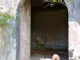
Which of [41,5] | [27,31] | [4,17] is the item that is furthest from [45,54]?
[4,17]

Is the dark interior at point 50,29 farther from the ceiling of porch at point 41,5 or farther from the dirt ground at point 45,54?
the dirt ground at point 45,54

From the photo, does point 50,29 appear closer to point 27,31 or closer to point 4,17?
point 27,31

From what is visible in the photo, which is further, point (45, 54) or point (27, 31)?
point (45, 54)

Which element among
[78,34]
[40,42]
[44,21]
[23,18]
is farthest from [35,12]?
[78,34]

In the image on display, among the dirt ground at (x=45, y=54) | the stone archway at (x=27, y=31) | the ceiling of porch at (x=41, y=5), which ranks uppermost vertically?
the ceiling of porch at (x=41, y=5)

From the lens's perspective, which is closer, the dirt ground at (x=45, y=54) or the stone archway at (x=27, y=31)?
the stone archway at (x=27, y=31)

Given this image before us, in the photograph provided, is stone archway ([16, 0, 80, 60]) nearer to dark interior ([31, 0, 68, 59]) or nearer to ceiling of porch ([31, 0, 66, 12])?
ceiling of porch ([31, 0, 66, 12])

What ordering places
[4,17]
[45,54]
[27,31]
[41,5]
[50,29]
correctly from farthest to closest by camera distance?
1. [50,29]
2. [41,5]
3. [45,54]
4. [27,31]
5. [4,17]

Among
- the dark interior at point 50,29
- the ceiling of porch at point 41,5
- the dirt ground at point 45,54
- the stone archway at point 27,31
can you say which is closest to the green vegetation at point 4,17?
the stone archway at point 27,31

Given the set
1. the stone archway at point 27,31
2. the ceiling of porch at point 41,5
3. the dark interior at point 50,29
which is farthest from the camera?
the dark interior at point 50,29

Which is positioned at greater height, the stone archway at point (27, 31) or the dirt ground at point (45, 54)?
the stone archway at point (27, 31)

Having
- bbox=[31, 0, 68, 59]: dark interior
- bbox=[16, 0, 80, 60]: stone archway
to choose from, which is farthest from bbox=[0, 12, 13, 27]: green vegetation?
bbox=[31, 0, 68, 59]: dark interior

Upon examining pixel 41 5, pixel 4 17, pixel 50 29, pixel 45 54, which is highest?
pixel 41 5

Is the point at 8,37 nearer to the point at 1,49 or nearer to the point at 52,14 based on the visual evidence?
the point at 1,49
